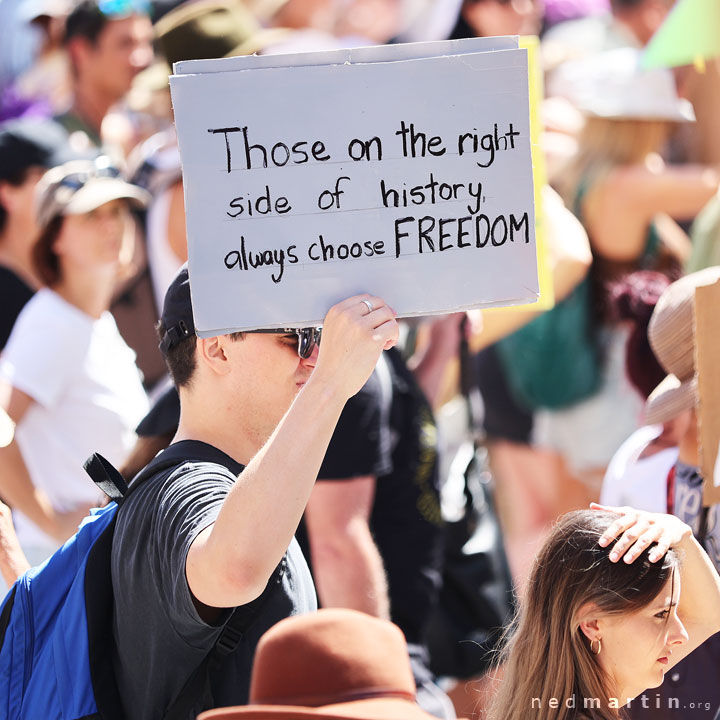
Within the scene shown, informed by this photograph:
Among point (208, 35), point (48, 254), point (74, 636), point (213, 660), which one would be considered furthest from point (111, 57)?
point (213, 660)

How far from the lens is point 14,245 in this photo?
4492 mm

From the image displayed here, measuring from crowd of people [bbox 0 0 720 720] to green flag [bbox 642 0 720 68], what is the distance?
114 millimetres

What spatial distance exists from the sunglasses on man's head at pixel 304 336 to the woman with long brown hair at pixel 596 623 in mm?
535

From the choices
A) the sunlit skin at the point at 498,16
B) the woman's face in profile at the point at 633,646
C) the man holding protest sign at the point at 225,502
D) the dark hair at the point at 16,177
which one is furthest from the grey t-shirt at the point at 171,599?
the sunlit skin at the point at 498,16

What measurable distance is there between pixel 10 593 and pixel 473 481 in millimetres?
2059

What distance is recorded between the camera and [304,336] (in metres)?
2.06

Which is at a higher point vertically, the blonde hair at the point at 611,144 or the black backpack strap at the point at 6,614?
the blonde hair at the point at 611,144

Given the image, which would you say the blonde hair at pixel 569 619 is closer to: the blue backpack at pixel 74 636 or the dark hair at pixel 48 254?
the blue backpack at pixel 74 636

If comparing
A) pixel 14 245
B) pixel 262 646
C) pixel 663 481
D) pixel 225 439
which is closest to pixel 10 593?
pixel 225 439

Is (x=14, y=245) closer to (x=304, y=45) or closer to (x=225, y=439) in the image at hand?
(x=304, y=45)

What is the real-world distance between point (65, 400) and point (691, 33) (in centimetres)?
210

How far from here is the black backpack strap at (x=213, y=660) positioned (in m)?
1.97

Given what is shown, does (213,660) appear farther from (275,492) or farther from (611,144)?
(611,144)

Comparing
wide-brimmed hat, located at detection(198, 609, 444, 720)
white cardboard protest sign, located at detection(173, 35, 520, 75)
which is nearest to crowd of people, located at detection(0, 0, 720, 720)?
wide-brimmed hat, located at detection(198, 609, 444, 720)
